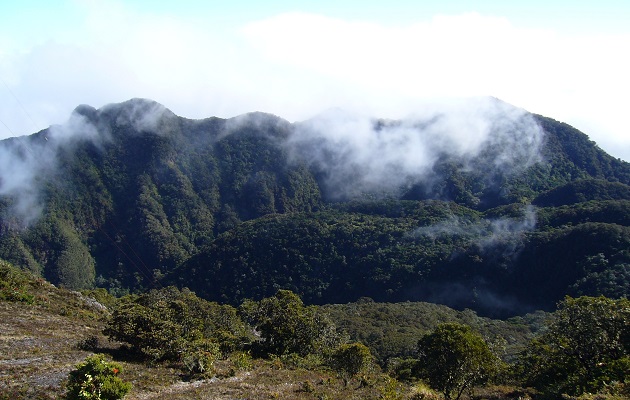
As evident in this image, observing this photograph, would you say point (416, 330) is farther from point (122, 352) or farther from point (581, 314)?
point (122, 352)

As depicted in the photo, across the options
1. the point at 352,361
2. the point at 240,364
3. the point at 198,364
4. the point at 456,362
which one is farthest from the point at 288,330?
the point at 456,362

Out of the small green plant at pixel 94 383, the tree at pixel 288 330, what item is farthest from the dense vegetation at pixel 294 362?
the tree at pixel 288 330

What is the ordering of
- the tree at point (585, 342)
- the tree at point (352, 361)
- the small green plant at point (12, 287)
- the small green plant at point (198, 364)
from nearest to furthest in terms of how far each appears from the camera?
the small green plant at point (198, 364), the tree at point (585, 342), the tree at point (352, 361), the small green plant at point (12, 287)

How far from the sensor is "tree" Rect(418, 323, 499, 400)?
34.2 meters

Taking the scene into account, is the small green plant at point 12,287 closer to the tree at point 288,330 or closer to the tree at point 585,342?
the tree at point 288,330

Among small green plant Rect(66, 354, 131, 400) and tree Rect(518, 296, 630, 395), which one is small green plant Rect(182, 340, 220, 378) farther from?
tree Rect(518, 296, 630, 395)

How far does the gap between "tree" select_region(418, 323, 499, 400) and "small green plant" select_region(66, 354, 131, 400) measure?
2352 cm

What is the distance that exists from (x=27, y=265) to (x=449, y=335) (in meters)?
207

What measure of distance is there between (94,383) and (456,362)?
1000 inches

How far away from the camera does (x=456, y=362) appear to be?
113ft

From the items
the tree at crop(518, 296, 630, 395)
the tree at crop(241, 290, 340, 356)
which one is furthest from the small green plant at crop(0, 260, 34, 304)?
the tree at crop(518, 296, 630, 395)

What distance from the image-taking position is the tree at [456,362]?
3422 cm

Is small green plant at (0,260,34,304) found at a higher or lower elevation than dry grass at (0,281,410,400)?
higher

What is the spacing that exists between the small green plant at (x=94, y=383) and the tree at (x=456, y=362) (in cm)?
2352
